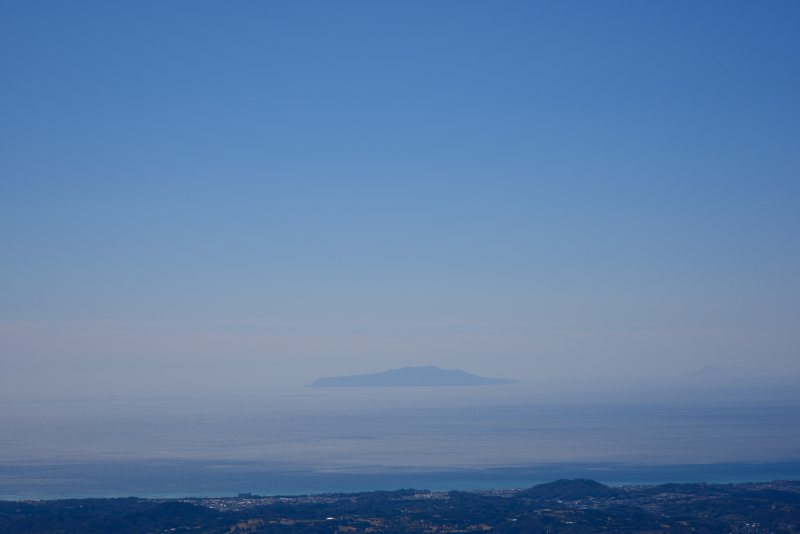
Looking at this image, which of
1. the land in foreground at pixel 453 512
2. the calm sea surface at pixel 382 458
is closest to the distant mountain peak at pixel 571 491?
the land in foreground at pixel 453 512

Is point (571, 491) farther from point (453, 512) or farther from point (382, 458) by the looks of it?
point (382, 458)

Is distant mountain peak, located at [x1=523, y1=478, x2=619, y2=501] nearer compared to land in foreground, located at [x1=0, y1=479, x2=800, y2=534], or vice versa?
land in foreground, located at [x1=0, y1=479, x2=800, y2=534]

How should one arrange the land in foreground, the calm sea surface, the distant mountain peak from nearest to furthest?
1. the land in foreground
2. the distant mountain peak
3. the calm sea surface

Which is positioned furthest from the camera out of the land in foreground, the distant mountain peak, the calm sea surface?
the calm sea surface

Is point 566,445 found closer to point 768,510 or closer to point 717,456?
point 717,456

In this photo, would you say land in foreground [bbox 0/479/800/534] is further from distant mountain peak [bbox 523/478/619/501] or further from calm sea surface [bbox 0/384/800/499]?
calm sea surface [bbox 0/384/800/499]

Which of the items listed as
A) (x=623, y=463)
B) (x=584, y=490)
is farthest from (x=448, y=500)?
(x=623, y=463)

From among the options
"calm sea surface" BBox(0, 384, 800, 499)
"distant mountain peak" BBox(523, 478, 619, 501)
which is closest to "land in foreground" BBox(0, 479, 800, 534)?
"distant mountain peak" BBox(523, 478, 619, 501)

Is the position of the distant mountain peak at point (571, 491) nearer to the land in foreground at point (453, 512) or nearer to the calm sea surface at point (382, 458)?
the land in foreground at point (453, 512)

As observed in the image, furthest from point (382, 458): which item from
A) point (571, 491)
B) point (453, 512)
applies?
point (453, 512)
